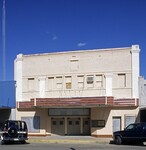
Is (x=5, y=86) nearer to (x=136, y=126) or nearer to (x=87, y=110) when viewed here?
(x=87, y=110)

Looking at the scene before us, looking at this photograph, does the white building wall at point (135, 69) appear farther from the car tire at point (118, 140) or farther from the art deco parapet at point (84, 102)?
the car tire at point (118, 140)

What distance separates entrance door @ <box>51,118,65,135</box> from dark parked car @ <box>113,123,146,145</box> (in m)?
11.7

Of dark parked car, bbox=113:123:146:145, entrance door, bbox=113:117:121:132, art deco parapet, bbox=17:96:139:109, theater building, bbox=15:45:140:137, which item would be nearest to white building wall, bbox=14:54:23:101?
theater building, bbox=15:45:140:137

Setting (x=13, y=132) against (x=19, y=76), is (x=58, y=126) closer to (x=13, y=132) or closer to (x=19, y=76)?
(x=19, y=76)

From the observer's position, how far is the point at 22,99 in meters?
41.8

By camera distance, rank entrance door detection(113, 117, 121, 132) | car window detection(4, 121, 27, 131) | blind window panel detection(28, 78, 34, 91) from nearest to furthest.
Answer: car window detection(4, 121, 27, 131) → entrance door detection(113, 117, 121, 132) → blind window panel detection(28, 78, 34, 91)

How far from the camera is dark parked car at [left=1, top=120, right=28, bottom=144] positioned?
29781 mm

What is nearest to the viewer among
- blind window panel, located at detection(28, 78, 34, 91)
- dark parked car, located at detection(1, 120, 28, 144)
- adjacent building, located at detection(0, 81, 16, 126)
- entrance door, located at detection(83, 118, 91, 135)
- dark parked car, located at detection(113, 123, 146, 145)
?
dark parked car, located at detection(113, 123, 146, 145)

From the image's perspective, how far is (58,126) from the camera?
41.5 metres

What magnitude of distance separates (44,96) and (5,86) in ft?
14.0

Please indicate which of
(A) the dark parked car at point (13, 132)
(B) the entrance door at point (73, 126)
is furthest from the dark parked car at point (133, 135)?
(B) the entrance door at point (73, 126)

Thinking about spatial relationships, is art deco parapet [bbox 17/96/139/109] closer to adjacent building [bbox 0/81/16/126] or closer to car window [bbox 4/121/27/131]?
adjacent building [bbox 0/81/16/126]

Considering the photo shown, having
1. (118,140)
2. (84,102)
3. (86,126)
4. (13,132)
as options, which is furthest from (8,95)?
(118,140)

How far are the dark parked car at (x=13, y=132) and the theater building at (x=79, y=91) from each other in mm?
8311
